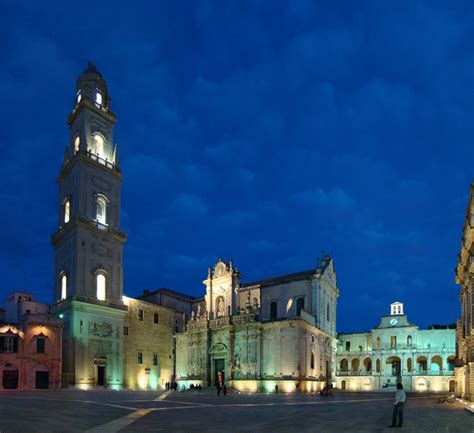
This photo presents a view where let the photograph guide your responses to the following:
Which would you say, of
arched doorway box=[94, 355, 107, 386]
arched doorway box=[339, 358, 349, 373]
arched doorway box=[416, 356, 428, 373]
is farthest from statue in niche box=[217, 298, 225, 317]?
arched doorway box=[416, 356, 428, 373]

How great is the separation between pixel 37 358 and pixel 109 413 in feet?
106

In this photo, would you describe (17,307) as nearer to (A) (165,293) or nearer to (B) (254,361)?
(A) (165,293)

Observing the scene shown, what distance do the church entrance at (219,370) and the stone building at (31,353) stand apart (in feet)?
66.4

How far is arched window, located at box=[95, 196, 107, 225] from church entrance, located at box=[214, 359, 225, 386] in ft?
75.3

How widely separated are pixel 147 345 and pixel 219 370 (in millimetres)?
10157

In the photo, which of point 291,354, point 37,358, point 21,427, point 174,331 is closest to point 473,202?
point 21,427

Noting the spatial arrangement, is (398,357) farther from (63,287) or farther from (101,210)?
(63,287)

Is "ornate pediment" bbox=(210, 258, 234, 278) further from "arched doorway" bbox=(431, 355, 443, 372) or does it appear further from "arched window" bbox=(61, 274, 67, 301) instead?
"arched doorway" bbox=(431, 355, 443, 372)

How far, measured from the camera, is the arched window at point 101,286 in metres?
60.7

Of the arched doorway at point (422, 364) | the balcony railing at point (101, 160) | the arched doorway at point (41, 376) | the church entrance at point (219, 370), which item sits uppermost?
the balcony railing at point (101, 160)

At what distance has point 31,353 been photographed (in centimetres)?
5241

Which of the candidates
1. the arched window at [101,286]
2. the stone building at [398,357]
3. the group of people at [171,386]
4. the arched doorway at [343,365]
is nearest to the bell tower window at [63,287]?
the arched window at [101,286]

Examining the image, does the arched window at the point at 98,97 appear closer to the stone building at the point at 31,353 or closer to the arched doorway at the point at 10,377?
the stone building at the point at 31,353

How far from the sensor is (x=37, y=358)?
52500mm
